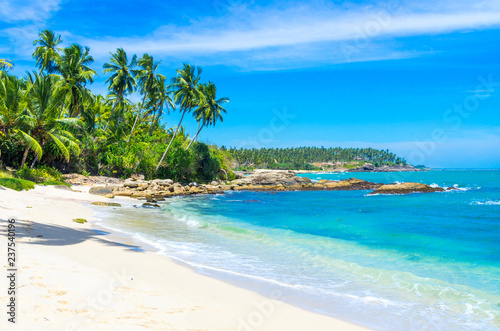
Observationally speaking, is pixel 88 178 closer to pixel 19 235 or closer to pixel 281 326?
pixel 19 235

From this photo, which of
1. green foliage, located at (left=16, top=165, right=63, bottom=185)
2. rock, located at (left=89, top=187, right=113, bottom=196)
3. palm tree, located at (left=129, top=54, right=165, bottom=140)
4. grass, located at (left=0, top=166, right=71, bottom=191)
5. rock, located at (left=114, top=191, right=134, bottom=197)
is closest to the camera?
grass, located at (left=0, top=166, right=71, bottom=191)

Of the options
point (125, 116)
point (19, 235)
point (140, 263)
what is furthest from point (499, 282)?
point (125, 116)

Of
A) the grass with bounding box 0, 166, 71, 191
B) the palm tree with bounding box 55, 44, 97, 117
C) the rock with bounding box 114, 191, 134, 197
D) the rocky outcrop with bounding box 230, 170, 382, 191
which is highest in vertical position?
the palm tree with bounding box 55, 44, 97, 117

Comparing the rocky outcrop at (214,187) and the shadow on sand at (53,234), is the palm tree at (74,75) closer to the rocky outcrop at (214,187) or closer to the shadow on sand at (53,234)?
the rocky outcrop at (214,187)

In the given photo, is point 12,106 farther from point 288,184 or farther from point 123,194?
point 288,184

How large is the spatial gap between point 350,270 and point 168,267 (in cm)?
481

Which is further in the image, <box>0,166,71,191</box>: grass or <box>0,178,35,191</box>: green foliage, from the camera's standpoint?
<box>0,166,71,191</box>: grass

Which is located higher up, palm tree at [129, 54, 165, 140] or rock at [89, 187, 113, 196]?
palm tree at [129, 54, 165, 140]

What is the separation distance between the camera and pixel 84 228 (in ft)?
37.9

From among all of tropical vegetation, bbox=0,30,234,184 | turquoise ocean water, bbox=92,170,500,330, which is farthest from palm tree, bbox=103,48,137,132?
turquoise ocean water, bbox=92,170,500,330

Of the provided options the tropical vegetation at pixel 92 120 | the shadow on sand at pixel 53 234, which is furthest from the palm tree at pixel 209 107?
the shadow on sand at pixel 53 234

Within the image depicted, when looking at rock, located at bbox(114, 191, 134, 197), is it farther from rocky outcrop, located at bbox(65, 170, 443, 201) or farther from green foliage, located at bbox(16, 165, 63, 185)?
green foliage, located at bbox(16, 165, 63, 185)

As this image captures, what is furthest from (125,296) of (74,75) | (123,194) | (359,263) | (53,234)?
(74,75)

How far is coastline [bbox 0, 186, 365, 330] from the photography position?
165 inches
